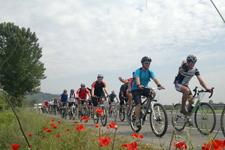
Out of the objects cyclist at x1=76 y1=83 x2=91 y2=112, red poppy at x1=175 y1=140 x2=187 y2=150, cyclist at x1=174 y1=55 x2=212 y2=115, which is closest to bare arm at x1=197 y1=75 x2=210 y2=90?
cyclist at x1=174 y1=55 x2=212 y2=115

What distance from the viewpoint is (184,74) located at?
418 inches

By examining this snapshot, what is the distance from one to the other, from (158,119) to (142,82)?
1192mm

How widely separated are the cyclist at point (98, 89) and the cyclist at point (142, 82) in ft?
18.2

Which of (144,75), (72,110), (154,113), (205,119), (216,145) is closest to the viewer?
(216,145)

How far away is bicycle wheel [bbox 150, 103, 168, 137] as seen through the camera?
1023cm

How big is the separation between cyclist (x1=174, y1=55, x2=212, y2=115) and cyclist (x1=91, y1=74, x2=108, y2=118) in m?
6.29

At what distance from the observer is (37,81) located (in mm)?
80688

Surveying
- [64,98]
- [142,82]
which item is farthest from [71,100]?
[142,82]

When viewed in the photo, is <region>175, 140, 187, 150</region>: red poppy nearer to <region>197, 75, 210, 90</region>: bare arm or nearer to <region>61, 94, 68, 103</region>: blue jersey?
<region>197, 75, 210, 90</region>: bare arm

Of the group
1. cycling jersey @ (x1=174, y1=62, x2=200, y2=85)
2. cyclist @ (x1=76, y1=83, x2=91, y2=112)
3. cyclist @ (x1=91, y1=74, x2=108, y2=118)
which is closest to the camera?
cycling jersey @ (x1=174, y1=62, x2=200, y2=85)

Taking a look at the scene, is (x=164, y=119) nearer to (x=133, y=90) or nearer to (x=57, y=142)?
(x=133, y=90)

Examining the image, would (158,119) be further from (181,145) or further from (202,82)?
(181,145)

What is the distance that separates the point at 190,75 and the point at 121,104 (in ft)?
32.7

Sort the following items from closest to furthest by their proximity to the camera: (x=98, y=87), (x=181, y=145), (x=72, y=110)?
(x=181, y=145) → (x=98, y=87) → (x=72, y=110)
